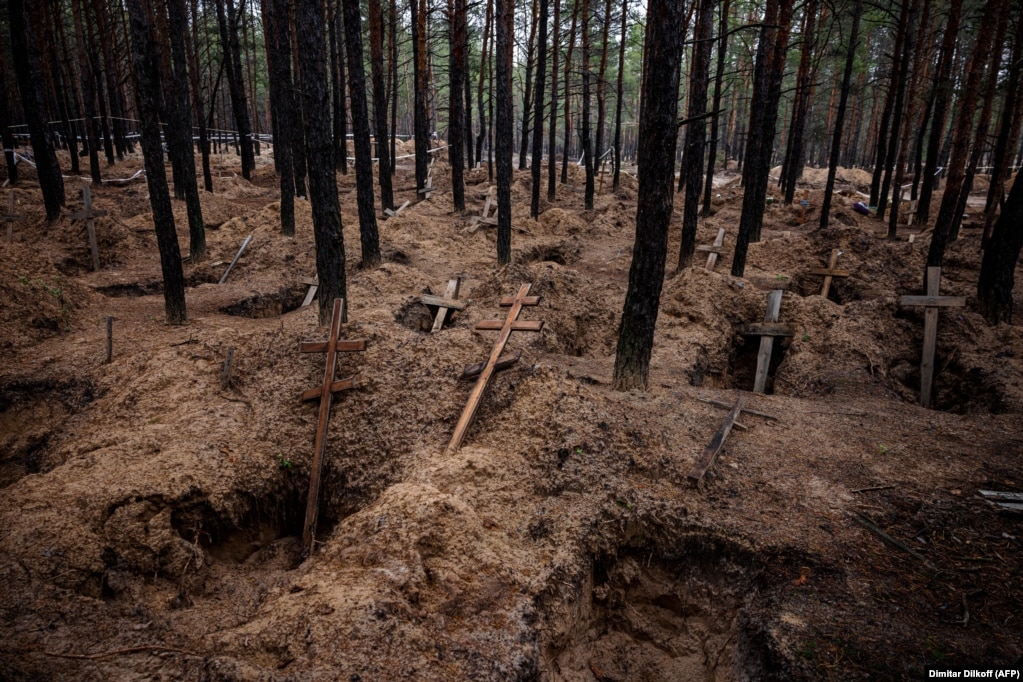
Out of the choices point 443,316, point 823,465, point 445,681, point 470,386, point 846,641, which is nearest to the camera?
point 445,681

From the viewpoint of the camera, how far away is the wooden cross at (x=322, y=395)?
5918 mm

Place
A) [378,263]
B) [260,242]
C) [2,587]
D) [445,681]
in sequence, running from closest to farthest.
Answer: [445,681]
[2,587]
[378,263]
[260,242]

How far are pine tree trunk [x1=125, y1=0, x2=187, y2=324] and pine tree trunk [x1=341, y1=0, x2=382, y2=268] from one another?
14.8 ft

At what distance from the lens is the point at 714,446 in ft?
20.7

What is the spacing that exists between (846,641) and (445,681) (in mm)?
2845

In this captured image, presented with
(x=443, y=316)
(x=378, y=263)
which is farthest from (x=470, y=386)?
(x=378, y=263)

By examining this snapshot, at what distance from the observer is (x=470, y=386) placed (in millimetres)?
7082

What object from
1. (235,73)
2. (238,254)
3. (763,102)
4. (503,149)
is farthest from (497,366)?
(235,73)

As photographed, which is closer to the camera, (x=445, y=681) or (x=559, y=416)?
(x=445, y=681)

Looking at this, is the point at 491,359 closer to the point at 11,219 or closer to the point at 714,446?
the point at 714,446

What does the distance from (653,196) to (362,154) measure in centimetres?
889

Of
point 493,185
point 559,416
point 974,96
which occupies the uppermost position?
point 974,96

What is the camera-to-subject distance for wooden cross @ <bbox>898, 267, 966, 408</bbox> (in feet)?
29.7

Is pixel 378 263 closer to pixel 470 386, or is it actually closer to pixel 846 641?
pixel 470 386
